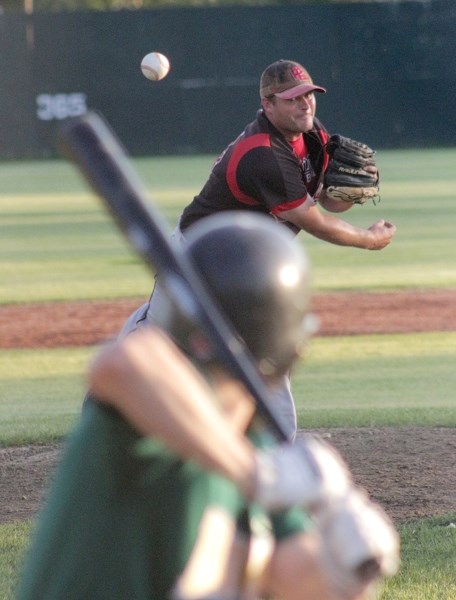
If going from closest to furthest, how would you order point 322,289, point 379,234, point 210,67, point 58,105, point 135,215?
point 135,215 < point 379,234 < point 322,289 < point 210,67 < point 58,105

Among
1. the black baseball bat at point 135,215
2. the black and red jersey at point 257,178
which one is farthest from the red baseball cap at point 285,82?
the black baseball bat at point 135,215

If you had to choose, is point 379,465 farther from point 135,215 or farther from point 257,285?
point 135,215

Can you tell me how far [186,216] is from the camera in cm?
657

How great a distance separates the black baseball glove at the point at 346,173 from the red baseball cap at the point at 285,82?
34cm

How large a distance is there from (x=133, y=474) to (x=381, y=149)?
1283 inches

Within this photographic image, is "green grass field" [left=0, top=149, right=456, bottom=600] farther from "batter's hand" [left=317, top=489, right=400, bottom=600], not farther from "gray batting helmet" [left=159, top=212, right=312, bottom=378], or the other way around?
"batter's hand" [left=317, top=489, right=400, bottom=600]

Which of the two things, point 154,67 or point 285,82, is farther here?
point 154,67

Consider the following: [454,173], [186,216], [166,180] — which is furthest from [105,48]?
[186,216]

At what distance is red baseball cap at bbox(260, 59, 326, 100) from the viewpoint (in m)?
6.56

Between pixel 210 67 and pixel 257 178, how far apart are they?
26911mm

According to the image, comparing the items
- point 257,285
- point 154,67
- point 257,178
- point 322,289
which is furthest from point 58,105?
point 257,285

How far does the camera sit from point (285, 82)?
6.68 metres

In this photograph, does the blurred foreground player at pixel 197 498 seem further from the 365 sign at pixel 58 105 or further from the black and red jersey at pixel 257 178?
the 365 sign at pixel 58 105

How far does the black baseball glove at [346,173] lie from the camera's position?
22.0 ft
